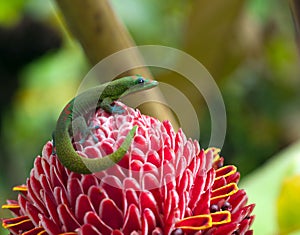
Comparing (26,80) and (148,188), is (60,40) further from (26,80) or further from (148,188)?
(148,188)

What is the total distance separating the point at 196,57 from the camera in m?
1.93

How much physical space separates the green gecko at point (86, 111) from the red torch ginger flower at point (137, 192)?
0.05 feet

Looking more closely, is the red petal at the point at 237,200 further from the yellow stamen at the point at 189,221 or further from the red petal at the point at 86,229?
the red petal at the point at 86,229

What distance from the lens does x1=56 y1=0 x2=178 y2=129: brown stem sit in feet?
3.62

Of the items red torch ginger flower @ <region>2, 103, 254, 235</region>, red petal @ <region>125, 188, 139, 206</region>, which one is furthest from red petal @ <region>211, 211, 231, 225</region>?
red petal @ <region>125, 188, 139, 206</region>

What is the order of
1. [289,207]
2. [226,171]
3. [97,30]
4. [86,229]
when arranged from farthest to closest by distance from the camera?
[289,207] → [97,30] → [226,171] → [86,229]

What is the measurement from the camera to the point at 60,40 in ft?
8.32

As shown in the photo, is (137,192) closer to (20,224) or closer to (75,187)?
(75,187)

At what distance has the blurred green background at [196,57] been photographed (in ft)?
6.88

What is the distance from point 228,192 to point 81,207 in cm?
21

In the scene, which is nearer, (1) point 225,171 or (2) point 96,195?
(2) point 96,195

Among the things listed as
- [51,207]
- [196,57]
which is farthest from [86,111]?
[196,57]

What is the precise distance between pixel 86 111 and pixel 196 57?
1050 millimetres

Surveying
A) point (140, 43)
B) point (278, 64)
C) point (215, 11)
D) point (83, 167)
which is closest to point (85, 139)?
point (83, 167)
